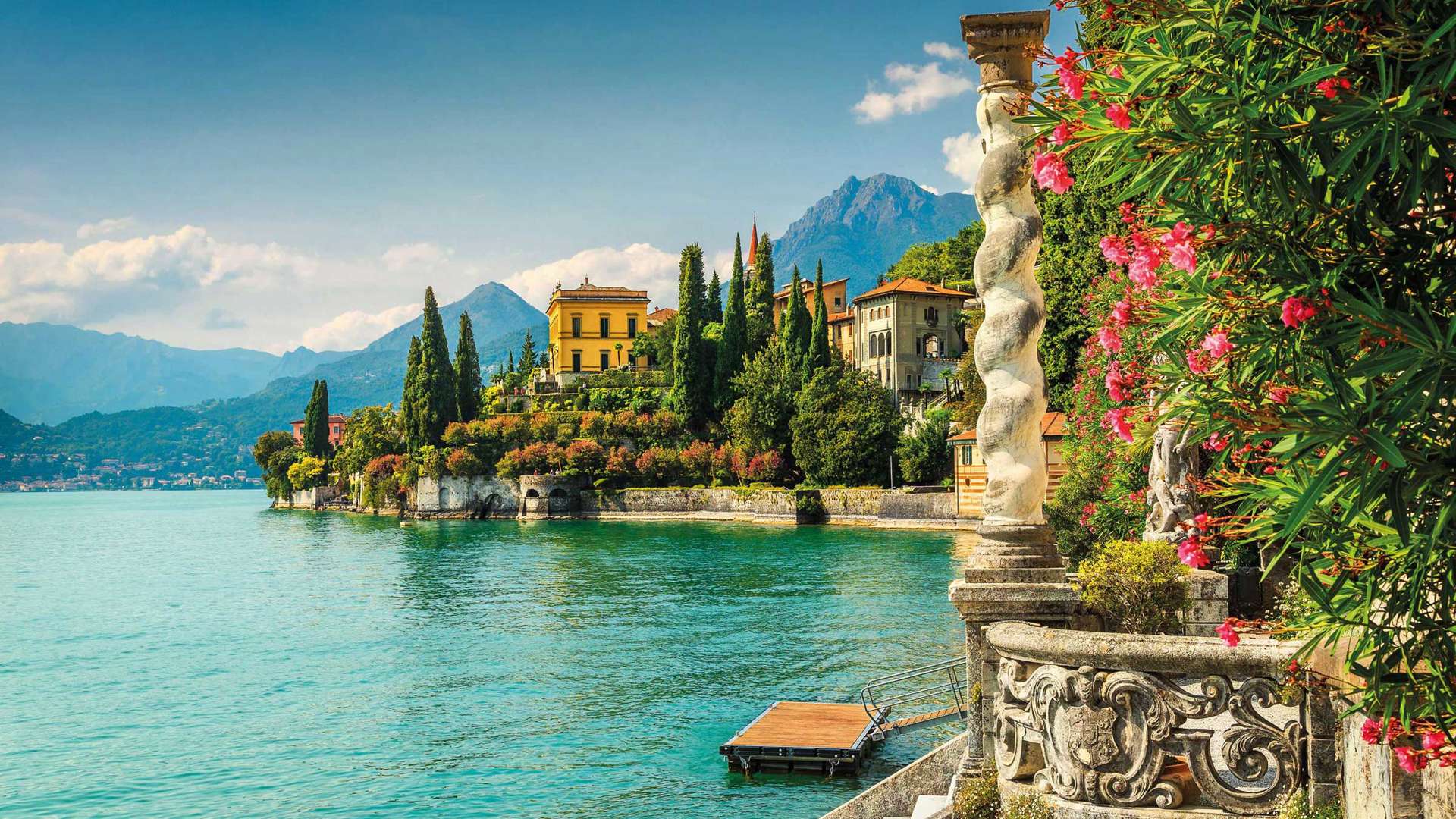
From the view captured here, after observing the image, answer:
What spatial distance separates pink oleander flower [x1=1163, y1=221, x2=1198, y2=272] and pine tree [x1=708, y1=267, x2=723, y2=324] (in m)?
83.9

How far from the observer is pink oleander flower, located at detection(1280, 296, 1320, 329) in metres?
3.42

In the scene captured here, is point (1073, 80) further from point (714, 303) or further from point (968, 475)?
point (714, 303)

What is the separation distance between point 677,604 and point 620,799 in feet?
61.6

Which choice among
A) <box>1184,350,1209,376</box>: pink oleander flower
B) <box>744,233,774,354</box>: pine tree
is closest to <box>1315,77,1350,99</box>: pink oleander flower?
<box>1184,350,1209,376</box>: pink oleander flower

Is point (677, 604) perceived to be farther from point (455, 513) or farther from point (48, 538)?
point (48, 538)

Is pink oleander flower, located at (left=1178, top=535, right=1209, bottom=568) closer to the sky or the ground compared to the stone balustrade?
closer to the sky

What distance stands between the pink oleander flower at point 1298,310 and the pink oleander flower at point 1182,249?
1.39 ft

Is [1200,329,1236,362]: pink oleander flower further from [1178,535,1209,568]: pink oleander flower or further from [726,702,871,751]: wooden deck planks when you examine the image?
[726,702,871,751]: wooden deck planks

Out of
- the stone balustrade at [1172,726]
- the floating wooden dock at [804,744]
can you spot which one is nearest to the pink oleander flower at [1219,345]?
the stone balustrade at [1172,726]

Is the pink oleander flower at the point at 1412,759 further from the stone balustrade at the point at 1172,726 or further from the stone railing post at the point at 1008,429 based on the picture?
the stone railing post at the point at 1008,429

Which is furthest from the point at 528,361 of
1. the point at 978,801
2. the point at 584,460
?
the point at 978,801

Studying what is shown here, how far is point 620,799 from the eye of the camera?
634 inches

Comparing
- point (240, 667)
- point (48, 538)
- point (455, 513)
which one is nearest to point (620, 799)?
point (240, 667)

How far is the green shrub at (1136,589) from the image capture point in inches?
311
